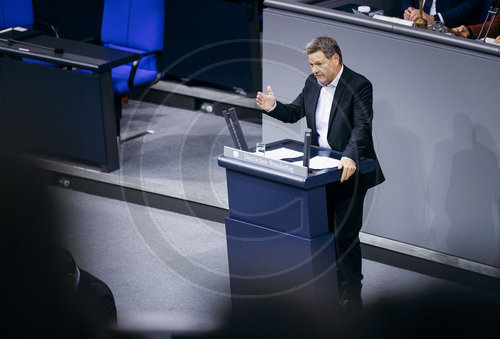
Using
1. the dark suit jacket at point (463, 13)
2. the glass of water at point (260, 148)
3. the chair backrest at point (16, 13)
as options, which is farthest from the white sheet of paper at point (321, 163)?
the chair backrest at point (16, 13)

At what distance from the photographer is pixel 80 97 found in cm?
529

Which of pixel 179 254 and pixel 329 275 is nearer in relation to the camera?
pixel 329 275

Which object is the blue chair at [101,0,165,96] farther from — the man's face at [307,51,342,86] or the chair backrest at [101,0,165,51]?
the man's face at [307,51,342,86]

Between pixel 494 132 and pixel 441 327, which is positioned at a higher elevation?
pixel 441 327

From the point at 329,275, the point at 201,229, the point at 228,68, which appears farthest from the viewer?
the point at 228,68

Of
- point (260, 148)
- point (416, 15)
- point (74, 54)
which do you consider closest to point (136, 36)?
point (74, 54)

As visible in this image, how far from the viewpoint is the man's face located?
3318 millimetres

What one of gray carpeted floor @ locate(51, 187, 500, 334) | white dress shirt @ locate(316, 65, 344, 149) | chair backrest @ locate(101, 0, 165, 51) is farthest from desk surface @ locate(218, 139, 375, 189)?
chair backrest @ locate(101, 0, 165, 51)

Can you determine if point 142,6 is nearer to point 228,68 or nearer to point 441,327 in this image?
point 228,68

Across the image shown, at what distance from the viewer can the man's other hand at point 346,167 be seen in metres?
3.11

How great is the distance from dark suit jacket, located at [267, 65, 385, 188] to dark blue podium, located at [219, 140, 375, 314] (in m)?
0.12

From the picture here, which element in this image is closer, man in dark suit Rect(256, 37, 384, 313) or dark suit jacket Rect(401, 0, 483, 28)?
man in dark suit Rect(256, 37, 384, 313)

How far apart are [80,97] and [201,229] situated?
4.17 ft

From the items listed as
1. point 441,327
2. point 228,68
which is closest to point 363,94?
point 441,327
